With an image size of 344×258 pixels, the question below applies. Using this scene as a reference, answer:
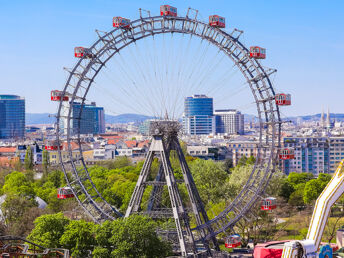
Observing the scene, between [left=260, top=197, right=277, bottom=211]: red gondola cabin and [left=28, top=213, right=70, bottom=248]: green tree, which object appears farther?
[left=260, top=197, right=277, bottom=211]: red gondola cabin

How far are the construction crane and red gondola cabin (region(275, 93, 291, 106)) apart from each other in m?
13.7

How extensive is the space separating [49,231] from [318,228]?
83.4ft

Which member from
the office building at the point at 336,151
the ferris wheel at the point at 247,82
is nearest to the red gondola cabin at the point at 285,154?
the ferris wheel at the point at 247,82

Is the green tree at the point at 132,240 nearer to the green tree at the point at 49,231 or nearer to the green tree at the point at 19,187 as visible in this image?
the green tree at the point at 49,231

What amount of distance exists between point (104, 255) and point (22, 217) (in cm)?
2305

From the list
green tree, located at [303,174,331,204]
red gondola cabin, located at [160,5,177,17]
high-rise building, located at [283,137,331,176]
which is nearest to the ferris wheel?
red gondola cabin, located at [160,5,177,17]

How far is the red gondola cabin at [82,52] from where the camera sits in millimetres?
55688

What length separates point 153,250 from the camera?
47906mm

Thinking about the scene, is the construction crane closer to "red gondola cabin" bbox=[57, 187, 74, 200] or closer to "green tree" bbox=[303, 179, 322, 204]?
"red gondola cabin" bbox=[57, 187, 74, 200]

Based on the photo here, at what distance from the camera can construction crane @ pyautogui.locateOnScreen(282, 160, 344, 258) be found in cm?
3359

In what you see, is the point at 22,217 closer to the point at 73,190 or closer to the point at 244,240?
the point at 73,190

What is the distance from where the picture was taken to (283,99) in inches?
2060

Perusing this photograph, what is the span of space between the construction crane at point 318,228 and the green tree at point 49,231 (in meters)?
23.6

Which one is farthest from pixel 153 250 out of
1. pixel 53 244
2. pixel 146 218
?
pixel 53 244
